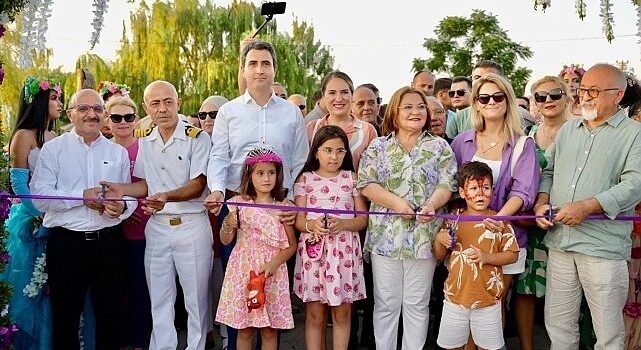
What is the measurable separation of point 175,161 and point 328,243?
4.52 ft

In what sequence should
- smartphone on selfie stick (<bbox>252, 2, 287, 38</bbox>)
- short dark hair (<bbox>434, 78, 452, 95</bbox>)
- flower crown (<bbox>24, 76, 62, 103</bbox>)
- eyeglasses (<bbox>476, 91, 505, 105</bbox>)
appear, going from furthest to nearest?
smartphone on selfie stick (<bbox>252, 2, 287, 38</bbox>) → short dark hair (<bbox>434, 78, 452, 95</bbox>) → flower crown (<bbox>24, 76, 62, 103</bbox>) → eyeglasses (<bbox>476, 91, 505, 105</bbox>)

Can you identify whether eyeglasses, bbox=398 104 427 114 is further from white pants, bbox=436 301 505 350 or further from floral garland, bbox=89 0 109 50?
floral garland, bbox=89 0 109 50

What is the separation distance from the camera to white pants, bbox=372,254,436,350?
483 cm

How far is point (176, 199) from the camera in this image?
16.5 feet

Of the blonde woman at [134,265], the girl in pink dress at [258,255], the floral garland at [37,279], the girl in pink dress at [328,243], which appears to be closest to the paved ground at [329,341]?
the blonde woman at [134,265]

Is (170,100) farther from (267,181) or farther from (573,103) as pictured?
(573,103)

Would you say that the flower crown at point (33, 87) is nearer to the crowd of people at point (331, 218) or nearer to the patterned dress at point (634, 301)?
the crowd of people at point (331, 218)

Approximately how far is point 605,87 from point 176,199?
3.23 metres

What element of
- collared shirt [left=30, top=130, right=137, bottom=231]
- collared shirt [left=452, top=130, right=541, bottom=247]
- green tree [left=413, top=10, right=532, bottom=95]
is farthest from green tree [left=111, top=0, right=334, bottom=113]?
collared shirt [left=452, top=130, right=541, bottom=247]

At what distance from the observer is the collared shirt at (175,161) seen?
518cm

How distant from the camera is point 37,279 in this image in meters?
5.12

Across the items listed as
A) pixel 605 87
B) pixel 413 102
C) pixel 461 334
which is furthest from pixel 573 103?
pixel 461 334

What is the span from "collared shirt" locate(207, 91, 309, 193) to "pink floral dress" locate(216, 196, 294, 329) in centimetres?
46

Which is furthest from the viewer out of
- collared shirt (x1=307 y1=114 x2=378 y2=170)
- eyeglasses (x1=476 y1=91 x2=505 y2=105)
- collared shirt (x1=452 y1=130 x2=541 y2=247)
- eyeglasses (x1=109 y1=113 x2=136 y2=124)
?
eyeglasses (x1=109 y1=113 x2=136 y2=124)
